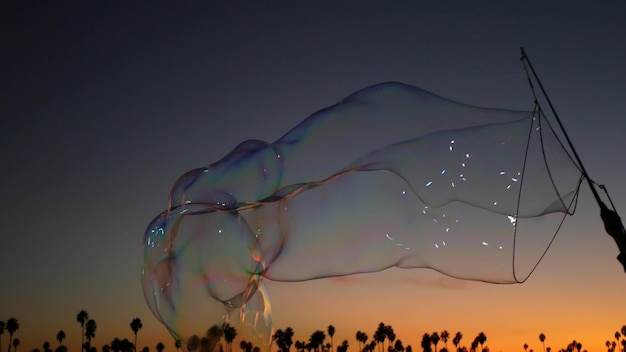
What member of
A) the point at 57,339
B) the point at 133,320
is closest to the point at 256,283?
the point at 133,320

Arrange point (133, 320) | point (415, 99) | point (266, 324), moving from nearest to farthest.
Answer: point (415, 99) < point (266, 324) < point (133, 320)

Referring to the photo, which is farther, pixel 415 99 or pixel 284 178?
pixel 284 178

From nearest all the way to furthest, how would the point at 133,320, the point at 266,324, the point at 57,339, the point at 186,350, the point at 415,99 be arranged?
the point at 415,99, the point at 186,350, the point at 266,324, the point at 133,320, the point at 57,339

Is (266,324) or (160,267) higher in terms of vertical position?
(160,267)

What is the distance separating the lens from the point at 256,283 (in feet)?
45.9

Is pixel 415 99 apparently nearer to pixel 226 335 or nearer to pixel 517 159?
pixel 517 159

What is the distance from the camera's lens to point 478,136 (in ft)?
39.6

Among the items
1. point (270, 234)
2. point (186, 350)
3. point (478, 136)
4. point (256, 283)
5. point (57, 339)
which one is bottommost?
point (186, 350)

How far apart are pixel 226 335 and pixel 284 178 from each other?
321 cm

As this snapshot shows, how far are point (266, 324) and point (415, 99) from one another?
18.7ft

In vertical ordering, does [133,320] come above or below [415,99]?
above

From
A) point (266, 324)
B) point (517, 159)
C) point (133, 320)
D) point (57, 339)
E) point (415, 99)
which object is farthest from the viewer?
point (57, 339)

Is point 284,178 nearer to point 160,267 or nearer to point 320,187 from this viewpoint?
point 320,187

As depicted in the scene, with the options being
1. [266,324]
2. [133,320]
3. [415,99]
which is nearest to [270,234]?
[266,324]
